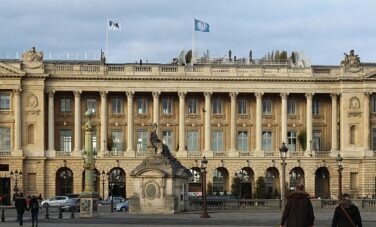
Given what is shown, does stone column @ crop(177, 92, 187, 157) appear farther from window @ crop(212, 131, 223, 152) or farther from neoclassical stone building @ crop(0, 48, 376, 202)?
A: window @ crop(212, 131, 223, 152)

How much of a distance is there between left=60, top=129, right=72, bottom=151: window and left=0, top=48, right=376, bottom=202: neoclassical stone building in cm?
11

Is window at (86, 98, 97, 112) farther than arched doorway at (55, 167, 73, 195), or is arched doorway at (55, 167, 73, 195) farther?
window at (86, 98, 97, 112)

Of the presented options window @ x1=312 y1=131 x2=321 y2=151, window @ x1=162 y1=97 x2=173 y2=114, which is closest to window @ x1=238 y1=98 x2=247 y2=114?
window @ x1=162 y1=97 x2=173 y2=114

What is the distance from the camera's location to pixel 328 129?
136 m

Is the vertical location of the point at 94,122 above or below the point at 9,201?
above

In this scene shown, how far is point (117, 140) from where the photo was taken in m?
134

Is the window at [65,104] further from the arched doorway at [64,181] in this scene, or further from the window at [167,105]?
the window at [167,105]

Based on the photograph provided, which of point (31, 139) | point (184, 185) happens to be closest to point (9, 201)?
point (31, 139)

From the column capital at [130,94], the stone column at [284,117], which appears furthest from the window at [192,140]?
the stone column at [284,117]

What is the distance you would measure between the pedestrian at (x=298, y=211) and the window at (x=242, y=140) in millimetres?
105095

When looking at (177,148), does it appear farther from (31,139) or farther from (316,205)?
(316,205)

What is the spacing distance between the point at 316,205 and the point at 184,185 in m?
19.4

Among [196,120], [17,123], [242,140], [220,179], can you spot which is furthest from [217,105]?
[17,123]

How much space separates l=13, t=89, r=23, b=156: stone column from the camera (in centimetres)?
12825
